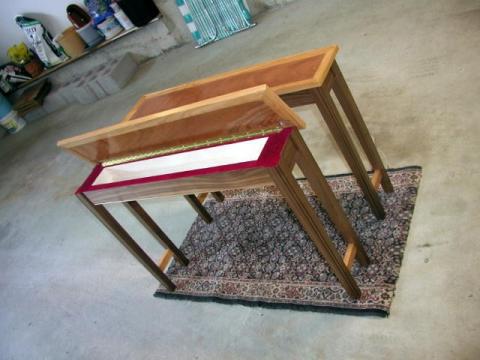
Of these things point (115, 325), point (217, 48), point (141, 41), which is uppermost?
point (141, 41)

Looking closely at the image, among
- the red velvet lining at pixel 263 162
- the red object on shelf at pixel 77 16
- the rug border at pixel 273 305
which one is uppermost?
the red object on shelf at pixel 77 16

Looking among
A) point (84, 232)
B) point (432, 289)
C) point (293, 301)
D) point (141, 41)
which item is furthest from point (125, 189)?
point (141, 41)

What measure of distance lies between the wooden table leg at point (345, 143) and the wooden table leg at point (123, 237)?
1040 millimetres

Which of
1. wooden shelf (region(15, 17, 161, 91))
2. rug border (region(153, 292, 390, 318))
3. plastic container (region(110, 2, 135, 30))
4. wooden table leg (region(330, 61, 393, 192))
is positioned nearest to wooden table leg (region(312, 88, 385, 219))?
wooden table leg (region(330, 61, 393, 192))

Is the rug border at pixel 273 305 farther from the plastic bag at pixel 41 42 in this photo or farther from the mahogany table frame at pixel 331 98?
the plastic bag at pixel 41 42

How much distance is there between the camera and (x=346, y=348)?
1551mm

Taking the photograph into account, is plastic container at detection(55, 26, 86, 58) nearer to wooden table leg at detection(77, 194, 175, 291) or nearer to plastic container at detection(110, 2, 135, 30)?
plastic container at detection(110, 2, 135, 30)

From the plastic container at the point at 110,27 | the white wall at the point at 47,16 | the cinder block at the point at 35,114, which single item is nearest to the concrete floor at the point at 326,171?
the white wall at the point at 47,16

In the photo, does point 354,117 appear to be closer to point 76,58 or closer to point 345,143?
point 345,143

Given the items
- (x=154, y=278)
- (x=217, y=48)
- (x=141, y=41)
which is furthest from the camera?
(x=141, y=41)

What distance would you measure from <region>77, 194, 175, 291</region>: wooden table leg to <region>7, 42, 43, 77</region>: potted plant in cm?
452

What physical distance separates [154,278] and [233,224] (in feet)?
1.77

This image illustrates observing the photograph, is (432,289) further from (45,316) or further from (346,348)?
(45,316)

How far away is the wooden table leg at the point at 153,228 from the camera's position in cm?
200
